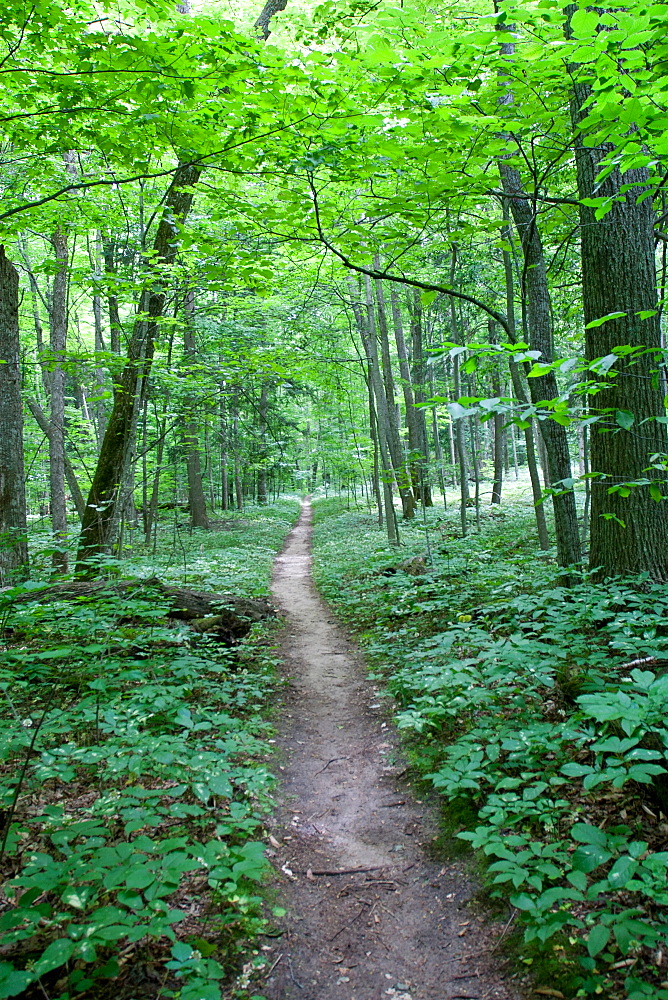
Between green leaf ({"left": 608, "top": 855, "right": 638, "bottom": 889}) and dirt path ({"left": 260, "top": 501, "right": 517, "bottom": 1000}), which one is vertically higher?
green leaf ({"left": 608, "top": 855, "right": 638, "bottom": 889})

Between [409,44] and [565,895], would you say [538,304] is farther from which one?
[565,895]

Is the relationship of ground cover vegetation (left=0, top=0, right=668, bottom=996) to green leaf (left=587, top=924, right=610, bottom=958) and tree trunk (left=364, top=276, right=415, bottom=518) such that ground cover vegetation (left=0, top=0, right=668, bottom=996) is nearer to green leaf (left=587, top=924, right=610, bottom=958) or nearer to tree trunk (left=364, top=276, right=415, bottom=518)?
green leaf (left=587, top=924, right=610, bottom=958)

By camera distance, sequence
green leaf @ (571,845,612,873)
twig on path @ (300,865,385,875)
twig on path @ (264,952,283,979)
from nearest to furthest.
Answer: green leaf @ (571,845,612,873) < twig on path @ (264,952,283,979) < twig on path @ (300,865,385,875)

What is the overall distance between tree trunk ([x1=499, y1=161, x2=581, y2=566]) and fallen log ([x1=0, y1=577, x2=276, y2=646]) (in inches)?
153

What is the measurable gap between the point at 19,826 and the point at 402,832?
7.26 feet

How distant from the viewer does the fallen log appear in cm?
580

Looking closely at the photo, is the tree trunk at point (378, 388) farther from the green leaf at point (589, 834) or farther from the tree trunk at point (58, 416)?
the green leaf at point (589, 834)

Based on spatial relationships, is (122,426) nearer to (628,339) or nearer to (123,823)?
(123,823)

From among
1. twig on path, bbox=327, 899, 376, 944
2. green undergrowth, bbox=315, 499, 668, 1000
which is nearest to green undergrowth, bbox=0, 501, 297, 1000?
twig on path, bbox=327, 899, 376, 944

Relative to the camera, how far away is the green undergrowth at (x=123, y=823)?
6.84 ft

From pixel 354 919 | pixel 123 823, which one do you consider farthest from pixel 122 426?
pixel 354 919

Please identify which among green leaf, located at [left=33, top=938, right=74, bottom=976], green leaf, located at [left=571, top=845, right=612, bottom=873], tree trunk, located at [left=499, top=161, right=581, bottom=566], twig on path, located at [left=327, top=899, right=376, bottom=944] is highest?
tree trunk, located at [left=499, top=161, right=581, bottom=566]

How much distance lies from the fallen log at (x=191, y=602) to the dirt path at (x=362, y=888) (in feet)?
5.89

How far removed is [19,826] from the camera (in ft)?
8.81
